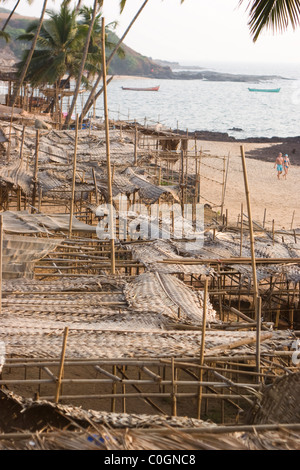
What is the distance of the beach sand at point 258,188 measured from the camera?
1819 centimetres

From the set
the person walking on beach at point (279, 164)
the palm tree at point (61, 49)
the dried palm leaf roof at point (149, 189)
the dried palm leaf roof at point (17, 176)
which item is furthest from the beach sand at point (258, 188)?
the palm tree at point (61, 49)

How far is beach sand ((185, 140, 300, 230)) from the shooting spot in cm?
1819

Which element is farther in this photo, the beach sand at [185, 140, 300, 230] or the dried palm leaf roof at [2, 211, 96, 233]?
the beach sand at [185, 140, 300, 230]

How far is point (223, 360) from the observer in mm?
5012

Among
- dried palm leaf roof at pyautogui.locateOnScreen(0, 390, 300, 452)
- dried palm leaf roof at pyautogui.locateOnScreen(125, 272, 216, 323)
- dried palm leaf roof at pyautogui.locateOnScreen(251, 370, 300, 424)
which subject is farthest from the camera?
dried palm leaf roof at pyautogui.locateOnScreen(125, 272, 216, 323)

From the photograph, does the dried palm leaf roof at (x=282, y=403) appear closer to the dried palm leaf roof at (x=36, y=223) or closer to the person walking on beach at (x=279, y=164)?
the dried palm leaf roof at (x=36, y=223)

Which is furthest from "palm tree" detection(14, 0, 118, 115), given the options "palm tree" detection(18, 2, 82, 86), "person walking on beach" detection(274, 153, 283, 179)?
"person walking on beach" detection(274, 153, 283, 179)

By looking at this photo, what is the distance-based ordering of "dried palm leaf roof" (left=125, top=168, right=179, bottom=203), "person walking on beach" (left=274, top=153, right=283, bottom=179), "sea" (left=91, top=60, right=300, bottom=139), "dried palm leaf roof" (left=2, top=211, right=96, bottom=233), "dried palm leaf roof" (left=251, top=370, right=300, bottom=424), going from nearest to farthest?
"dried palm leaf roof" (left=251, top=370, right=300, bottom=424)
"dried palm leaf roof" (left=2, top=211, right=96, bottom=233)
"dried palm leaf roof" (left=125, top=168, right=179, bottom=203)
"person walking on beach" (left=274, top=153, right=283, bottom=179)
"sea" (left=91, top=60, right=300, bottom=139)

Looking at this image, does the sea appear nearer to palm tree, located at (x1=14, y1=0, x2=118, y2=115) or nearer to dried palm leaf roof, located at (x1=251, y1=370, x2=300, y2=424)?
palm tree, located at (x1=14, y1=0, x2=118, y2=115)

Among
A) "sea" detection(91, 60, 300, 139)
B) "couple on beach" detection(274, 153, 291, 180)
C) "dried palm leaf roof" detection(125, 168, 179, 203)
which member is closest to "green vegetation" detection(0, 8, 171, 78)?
"sea" detection(91, 60, 300, 139)

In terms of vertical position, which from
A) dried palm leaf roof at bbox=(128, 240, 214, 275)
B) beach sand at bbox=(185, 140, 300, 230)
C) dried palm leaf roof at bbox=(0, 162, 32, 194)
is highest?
dried palm leaf roof at bbox=(0, 162, 32, 194)

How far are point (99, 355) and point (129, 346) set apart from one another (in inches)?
12.5

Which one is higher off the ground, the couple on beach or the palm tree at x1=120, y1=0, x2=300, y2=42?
the palm tree at x1=120, y1=0, x2=300, y2=42
